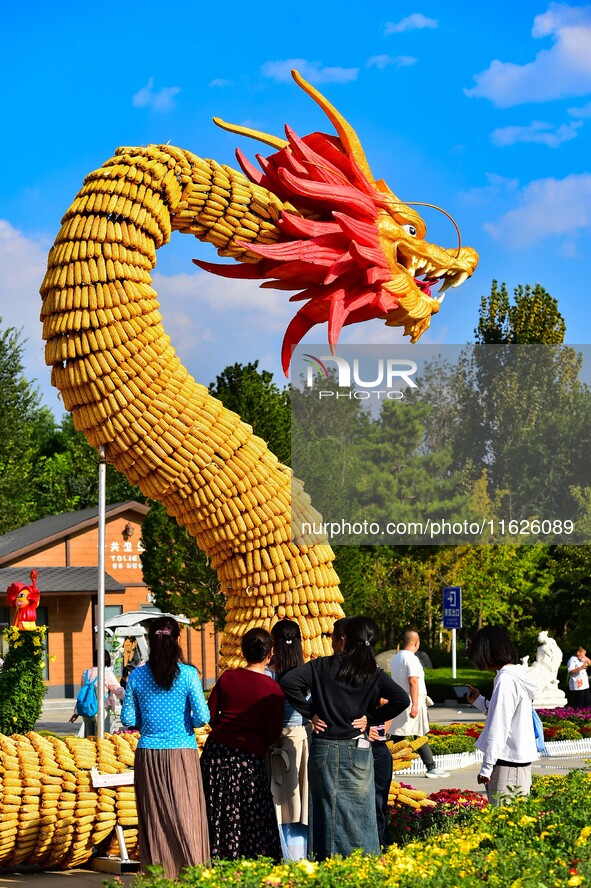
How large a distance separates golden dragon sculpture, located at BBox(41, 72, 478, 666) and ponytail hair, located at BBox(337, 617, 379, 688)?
2.08 ft

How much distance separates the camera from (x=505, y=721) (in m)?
5.85

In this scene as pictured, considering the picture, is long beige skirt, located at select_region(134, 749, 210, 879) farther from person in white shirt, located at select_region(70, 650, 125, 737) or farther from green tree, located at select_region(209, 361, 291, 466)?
green tree, located at select_region(209, 361, 291, 466)

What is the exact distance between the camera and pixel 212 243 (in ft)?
20.4

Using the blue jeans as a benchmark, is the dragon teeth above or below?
above

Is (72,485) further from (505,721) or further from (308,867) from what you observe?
(308,867)

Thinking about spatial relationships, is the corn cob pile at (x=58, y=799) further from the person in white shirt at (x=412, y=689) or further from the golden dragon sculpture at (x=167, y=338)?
the person in white shirt at (x=412, y=689)

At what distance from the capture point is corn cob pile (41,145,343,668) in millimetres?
5684

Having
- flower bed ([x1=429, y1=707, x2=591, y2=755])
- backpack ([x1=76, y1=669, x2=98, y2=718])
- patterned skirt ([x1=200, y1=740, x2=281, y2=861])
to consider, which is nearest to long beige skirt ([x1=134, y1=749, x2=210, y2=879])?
patterned skirt ([x1=200, y1=740, x2=281, y2=861])

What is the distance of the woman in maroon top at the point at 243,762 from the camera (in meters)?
5.55

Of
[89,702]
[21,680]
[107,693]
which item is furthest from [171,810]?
[107,693]

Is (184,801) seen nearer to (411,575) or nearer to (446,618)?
(446,618)

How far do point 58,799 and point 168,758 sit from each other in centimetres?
146

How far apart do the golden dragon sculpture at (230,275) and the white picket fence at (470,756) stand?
7.00 metres

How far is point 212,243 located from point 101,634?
261 inches
